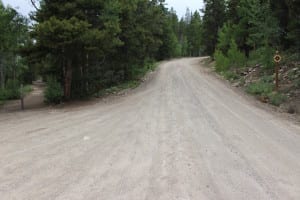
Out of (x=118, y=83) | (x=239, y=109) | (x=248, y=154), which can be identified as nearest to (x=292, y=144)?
(x=248, y=154)

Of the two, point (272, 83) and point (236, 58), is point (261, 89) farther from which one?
point (236, 58)

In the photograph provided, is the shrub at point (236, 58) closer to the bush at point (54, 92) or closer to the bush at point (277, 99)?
the bush at point (277, 99)

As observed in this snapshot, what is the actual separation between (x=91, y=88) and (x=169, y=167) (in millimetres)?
14834

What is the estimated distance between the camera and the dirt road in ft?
17.2

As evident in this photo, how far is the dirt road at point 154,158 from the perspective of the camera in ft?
17.2

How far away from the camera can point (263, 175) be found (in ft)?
19.5

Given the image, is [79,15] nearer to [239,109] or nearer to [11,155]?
[239,109]

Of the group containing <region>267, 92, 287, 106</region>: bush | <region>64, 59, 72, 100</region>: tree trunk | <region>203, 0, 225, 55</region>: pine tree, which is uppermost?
<region>203, 0, 225, 55</region>: pine tree

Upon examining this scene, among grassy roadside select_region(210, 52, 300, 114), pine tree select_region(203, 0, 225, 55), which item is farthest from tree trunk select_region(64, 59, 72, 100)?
pine tree select_region(203, 0, 225, 55)

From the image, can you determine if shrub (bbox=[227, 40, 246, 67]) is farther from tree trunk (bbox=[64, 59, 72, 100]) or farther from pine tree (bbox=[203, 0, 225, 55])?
pine tree (bbox=[203, 0, 225, 55])

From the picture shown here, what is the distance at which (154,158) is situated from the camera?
22.4 ft

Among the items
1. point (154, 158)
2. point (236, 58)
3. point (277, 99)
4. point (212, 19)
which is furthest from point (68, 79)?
point (212, 19)

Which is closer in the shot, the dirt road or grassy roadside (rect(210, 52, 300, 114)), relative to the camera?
the dirt road

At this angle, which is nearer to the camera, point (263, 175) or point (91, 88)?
point (263, 175)
